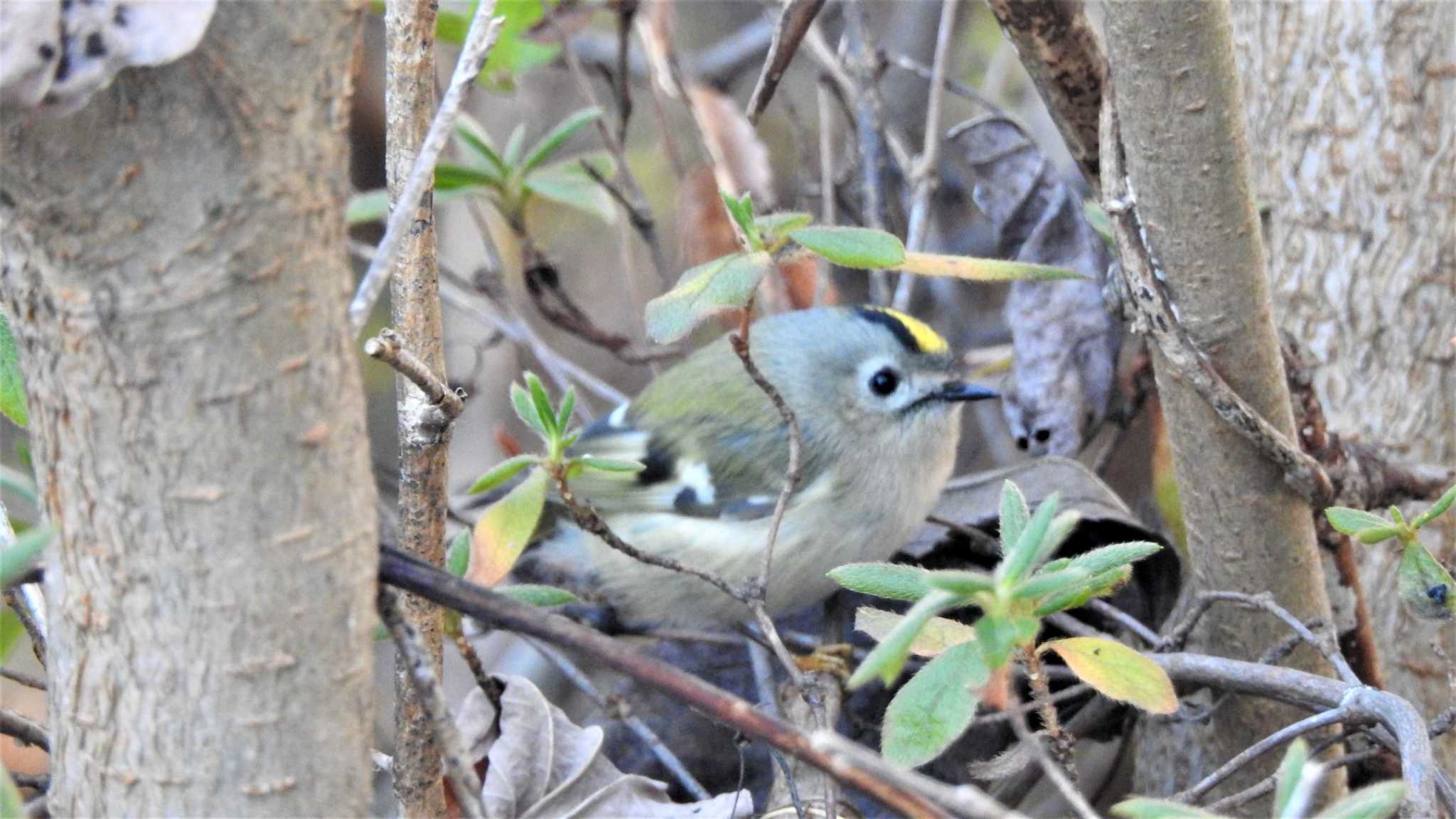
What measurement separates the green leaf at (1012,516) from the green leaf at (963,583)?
0.49ft

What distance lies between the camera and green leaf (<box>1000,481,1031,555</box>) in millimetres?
947

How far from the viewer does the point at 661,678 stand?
717 millimetres

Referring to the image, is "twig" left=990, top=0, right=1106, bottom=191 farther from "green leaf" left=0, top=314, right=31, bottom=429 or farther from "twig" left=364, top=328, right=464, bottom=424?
"green leaf" left=0, top=314, right=31, bottom=429

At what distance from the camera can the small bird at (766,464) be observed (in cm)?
200

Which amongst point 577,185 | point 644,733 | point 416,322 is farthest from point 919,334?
point 416,322

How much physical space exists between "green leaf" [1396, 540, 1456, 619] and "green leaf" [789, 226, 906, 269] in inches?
18.8

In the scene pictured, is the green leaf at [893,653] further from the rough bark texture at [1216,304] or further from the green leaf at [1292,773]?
the rough bark texture at [1216,304]

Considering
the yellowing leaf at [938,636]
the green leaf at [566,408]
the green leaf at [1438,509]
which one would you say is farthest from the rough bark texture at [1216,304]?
the green leaf at [566,408]

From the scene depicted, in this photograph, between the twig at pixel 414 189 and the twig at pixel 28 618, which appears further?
the twig at pixel 28 618

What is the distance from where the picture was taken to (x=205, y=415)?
0.65 metres

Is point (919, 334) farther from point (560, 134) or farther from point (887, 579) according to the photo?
point (887, 579)

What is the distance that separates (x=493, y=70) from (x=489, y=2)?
4.15 feet

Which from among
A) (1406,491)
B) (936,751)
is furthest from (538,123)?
(936,751)

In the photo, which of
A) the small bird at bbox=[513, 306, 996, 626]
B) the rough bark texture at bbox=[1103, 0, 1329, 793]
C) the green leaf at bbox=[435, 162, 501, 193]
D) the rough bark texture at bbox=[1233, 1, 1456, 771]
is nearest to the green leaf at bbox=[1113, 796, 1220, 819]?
the rough bark texture at bbox=[1103, 0, 1329, 793]
